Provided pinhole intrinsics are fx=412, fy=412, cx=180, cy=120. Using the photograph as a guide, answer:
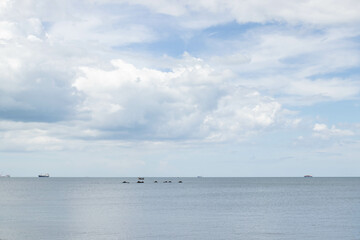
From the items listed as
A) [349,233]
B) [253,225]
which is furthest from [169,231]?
[349,233]

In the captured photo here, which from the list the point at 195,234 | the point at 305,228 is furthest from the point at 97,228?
the point at 305,228

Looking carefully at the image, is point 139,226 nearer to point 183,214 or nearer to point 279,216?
point 183,214

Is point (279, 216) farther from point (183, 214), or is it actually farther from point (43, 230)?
point (43, 230)

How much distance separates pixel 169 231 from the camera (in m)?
63.0

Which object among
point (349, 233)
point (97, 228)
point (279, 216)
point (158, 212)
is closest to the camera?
point (349, 233)

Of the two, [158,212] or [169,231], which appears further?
[158,212]

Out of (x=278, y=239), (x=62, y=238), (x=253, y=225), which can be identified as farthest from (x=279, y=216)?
(x=62, y=238)

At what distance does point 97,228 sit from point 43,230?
8.20 metres

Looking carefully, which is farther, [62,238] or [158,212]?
[158,212]

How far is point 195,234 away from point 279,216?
29.0m

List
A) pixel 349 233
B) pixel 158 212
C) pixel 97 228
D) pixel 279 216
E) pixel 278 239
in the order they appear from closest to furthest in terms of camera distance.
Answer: pixel 278 239, pixel 349 233, pixel 97 228, pixel 279 216, pixel 158 212

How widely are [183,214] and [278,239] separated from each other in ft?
107

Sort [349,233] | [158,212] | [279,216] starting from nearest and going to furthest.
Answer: [349,233], [279,216], [158,212]

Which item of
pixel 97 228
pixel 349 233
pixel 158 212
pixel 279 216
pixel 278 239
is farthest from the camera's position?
pixel 158 212
